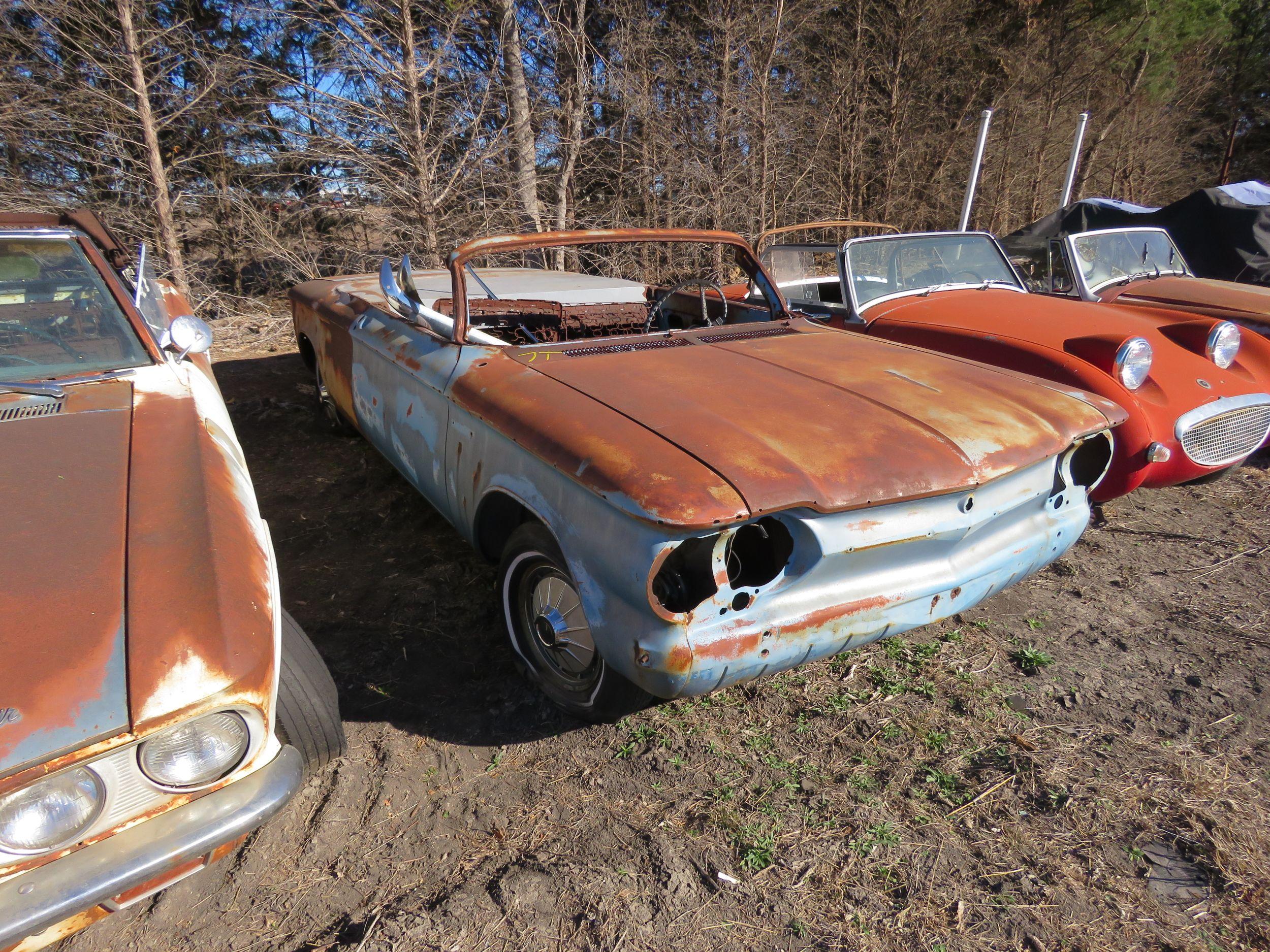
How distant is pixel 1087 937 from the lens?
178 cm

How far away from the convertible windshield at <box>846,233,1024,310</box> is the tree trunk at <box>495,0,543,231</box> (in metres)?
5.05

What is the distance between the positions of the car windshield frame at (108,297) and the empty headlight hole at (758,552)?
222 cm

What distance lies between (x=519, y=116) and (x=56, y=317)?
276 inches

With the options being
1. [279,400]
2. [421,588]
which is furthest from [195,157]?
[421,588]

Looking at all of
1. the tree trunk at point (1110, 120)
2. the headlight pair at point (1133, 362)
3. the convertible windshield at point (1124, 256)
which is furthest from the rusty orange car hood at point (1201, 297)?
the tree trunk at point (1110, 120)

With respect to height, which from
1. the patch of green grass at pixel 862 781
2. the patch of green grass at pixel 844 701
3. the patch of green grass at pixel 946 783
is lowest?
the patch of green grass at pixel 844 701

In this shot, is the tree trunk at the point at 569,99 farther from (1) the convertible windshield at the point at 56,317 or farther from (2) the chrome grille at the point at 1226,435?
(2) the chrome grille at the point at 1226,435

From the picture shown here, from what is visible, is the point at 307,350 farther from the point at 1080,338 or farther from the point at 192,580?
the point at 1080,338

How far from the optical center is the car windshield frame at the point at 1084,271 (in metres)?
5.22

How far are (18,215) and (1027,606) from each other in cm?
491

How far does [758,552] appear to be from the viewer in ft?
7.22

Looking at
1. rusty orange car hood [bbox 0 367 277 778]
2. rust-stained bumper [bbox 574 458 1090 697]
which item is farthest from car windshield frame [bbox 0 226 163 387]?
rust-stained bumper [bbox 574 458 1090 697]

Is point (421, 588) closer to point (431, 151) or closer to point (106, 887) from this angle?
point (106, 887)

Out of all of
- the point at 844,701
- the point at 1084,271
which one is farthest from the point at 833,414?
the point at 1084,271
